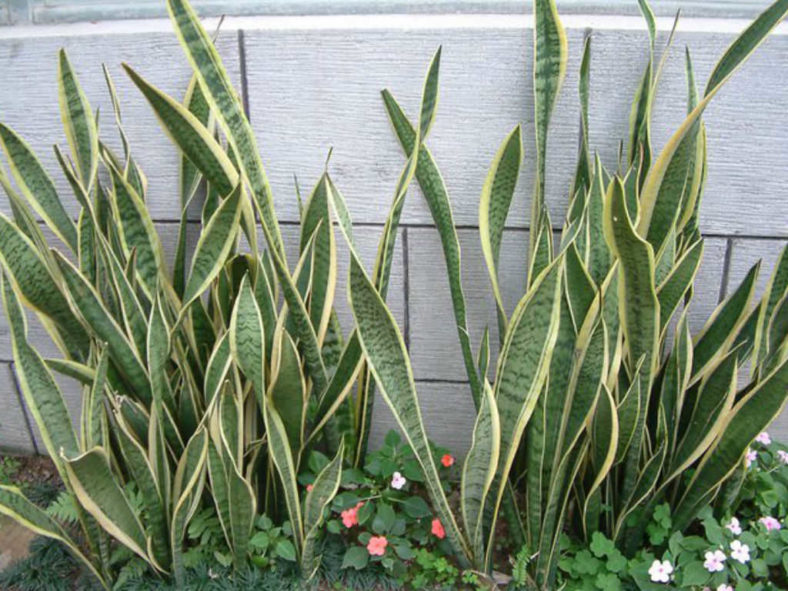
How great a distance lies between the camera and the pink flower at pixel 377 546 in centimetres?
111

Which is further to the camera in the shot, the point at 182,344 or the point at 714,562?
the point at 182,344

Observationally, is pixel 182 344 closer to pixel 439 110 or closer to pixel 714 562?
pixel 439 110

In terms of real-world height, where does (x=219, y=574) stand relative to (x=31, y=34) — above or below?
below

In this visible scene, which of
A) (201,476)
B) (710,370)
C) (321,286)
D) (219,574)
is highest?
(321,286)

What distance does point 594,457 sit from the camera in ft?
3.52

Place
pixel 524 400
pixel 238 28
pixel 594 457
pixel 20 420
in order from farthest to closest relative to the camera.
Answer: pixel 20 420, pixel 238 28, pixel 594 457, pixel 524 400

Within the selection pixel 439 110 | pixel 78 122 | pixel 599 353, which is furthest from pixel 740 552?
pixel 78 122

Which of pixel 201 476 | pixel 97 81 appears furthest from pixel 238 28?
A: pixel 201 476

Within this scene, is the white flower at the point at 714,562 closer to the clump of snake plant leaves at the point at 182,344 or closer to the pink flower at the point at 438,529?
the pink flower at the point at 438,529

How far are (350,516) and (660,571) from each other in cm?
48

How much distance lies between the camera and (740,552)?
3.53 feet

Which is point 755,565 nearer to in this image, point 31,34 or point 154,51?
point 154,51

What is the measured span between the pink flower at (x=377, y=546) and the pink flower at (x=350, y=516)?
40 mm

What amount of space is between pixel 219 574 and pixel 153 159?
0.73 m
